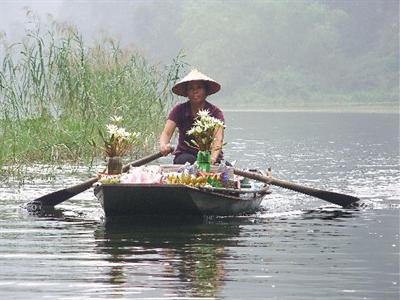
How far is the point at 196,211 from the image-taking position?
10.2 metres

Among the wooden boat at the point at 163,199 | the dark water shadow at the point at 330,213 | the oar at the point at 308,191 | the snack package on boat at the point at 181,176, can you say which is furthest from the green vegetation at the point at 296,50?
the wooden boat at the point at 163,199

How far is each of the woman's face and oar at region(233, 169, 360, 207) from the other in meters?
0.76

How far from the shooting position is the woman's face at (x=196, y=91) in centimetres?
1113

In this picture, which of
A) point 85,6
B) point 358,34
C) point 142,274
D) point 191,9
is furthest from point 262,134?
point 85,6

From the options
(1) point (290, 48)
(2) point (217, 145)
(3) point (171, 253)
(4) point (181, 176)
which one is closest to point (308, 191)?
(2) point (217, 145)

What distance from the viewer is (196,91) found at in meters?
11.1

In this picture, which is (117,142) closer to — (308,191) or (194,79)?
(194,79)

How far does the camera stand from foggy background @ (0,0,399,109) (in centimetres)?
6301

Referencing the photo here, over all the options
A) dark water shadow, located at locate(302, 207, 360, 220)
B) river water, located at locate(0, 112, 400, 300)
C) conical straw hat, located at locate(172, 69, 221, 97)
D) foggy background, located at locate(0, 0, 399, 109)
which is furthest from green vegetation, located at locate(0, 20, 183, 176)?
foggy background, located at locate(0, 0, 399, 109)

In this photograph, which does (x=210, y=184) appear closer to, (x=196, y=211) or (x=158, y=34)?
A: (x=196, y=211)

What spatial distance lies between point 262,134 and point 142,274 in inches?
920

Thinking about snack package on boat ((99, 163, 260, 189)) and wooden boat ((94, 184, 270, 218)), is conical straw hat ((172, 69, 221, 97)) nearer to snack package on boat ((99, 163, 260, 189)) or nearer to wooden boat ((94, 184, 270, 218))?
snack package on boat ((99, 163, 260, 189))

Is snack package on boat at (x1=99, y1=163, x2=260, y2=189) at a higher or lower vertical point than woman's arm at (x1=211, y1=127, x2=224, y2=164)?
lower

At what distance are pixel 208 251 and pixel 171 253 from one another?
12.0 inches
